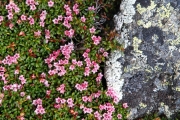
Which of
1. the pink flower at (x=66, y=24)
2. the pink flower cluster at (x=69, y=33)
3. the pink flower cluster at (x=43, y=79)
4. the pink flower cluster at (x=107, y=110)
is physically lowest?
the pink flower cluster at (x=107, y=110)

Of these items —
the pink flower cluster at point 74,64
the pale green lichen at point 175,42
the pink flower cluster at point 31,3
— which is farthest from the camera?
the pale green lichen at point 175,42

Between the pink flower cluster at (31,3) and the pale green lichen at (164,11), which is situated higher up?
the pink flower cluster at (31,3)

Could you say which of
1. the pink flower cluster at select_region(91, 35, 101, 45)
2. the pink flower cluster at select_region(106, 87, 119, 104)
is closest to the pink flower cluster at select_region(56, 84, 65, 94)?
the pink flower cluster at select_region(106, 87, 119, 104)

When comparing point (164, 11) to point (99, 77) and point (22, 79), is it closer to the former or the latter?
point (99, 77)

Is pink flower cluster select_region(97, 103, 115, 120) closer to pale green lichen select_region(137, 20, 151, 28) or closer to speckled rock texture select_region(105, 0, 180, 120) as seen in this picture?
speckled rock texture select_region(105, 0, 180, 120)

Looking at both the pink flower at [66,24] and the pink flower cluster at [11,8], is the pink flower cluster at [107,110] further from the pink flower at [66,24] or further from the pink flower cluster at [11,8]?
the pink flower cluster at [11,8]

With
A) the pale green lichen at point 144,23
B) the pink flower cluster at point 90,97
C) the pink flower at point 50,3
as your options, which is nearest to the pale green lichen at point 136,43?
the pale green lichen at point 144,23

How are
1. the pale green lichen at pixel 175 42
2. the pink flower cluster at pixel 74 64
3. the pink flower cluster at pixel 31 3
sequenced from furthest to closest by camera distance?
the pale green lichen at pixel 175 42 → the pink flower cluster at pixel 31 3 → the pink flower cluster at pixel 74 64

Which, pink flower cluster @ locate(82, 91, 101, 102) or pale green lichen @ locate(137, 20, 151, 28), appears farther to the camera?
pale green lichen @ locate(137, 20, 151, 28)

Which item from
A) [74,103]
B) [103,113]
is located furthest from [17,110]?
[103,113]

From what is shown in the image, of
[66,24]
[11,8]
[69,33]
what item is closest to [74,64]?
[69,33]
